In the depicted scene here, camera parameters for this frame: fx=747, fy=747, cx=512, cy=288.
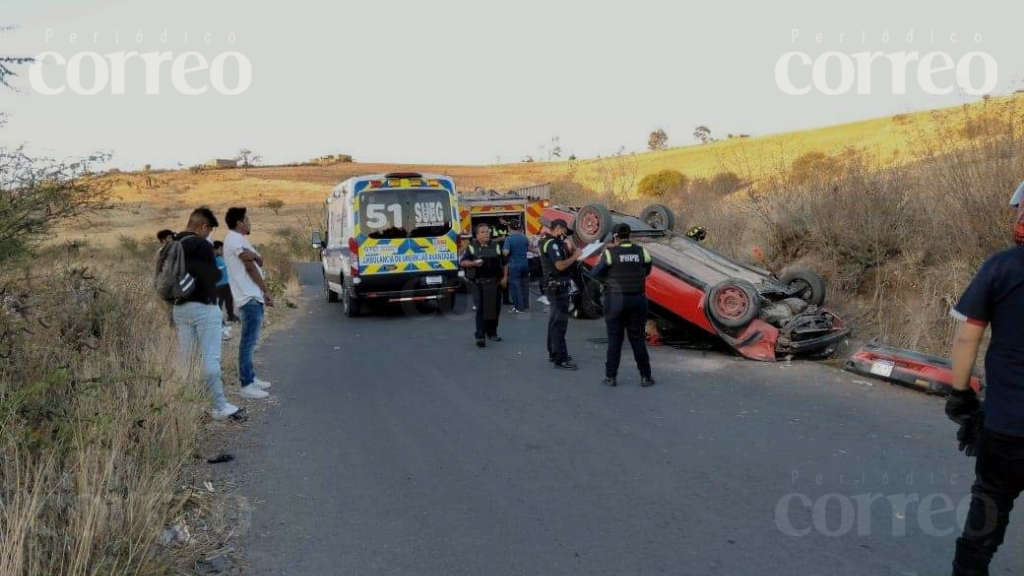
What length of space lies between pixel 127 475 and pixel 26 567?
916mm

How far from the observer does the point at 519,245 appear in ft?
46.5

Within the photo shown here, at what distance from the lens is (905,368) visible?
7.29 metres

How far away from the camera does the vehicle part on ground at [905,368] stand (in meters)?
6.93

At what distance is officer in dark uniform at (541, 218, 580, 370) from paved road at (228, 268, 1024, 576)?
14.3 inches

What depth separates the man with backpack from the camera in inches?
240

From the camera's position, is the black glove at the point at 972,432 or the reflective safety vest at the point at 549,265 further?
the reflective safety vest at the point at 549,265

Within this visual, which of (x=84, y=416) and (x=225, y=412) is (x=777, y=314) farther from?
(x=84, y=416)

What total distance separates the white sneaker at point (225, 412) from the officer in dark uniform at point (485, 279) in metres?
4.08

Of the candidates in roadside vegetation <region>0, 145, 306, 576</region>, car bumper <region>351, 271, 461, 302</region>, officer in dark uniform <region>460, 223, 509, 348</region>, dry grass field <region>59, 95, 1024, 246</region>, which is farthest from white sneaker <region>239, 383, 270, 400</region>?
dry grass field <region>59, 95, 1024, 246</region>

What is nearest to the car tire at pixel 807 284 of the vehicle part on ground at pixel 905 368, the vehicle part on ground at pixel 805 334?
the vehicle part on ground at pixel 805 334

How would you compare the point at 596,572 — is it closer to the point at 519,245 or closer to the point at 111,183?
the point at 111,183

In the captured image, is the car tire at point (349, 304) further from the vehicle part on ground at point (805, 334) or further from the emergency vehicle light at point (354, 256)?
the vehicle part on ground at point (805, 334)

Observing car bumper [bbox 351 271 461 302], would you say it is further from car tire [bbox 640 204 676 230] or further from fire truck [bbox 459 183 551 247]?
fire truck [bbox 459 183 551 247]

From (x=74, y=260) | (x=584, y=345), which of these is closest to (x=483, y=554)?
(x=584, y=345)
